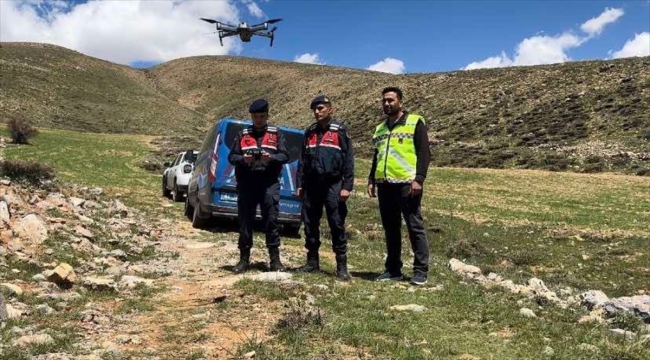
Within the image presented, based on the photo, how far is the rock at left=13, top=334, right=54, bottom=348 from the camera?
4.28 meters

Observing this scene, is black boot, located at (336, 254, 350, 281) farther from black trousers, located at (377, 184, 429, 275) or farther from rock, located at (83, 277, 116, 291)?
rock, located at (83, 277, 116, 291)

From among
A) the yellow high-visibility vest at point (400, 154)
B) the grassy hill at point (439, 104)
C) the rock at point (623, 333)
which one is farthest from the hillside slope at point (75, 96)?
the rock at point (623, 333)

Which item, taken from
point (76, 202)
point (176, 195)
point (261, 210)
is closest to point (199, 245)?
point (76, 202)

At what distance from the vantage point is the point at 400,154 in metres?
6.86

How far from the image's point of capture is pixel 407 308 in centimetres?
564

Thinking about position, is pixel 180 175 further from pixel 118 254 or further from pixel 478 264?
pixel 478 264

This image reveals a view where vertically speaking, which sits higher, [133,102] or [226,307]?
[133,102]

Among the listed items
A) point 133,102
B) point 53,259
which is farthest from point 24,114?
point 53,259

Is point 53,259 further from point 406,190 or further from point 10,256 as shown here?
point 406,190

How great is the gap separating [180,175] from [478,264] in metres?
9.14

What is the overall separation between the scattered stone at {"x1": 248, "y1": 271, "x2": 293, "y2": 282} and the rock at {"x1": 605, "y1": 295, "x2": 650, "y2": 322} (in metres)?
3.70

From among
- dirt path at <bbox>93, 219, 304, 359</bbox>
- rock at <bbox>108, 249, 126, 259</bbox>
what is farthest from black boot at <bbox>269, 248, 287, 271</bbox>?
rock at <bbox>108, 249, 126, 259</bbox>

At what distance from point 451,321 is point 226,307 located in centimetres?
216

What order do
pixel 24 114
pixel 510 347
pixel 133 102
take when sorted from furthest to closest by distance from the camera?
pixel 133 102 < pixel 24 114 < pixel 510 347
